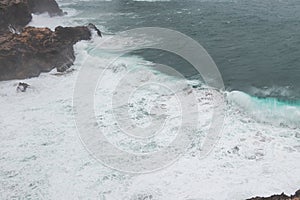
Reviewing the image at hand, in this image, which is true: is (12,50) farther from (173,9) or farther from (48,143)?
(173,9)

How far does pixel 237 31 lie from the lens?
25.1 metres

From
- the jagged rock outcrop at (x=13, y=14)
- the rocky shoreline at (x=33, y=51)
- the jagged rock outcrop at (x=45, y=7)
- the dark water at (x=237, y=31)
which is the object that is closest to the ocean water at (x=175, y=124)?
the dark water at (x=237, y=31)

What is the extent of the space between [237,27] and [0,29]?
16337 millimetres

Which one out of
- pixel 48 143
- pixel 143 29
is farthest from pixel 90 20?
pixel 48 143

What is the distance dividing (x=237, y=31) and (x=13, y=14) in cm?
1593

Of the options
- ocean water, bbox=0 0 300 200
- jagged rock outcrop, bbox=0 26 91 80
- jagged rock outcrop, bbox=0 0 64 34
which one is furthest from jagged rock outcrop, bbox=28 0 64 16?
jagged rock outcrop, bbox=0 26 91 80

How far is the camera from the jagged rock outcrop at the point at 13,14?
24000 mm

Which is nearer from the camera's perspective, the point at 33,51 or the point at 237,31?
the point at 33,51

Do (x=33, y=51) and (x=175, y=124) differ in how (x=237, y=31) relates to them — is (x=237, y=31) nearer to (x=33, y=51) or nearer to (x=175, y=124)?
(x=175, y=124)

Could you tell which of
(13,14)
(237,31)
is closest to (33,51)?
(13,14)

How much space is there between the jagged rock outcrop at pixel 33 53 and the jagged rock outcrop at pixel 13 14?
2.95 meters

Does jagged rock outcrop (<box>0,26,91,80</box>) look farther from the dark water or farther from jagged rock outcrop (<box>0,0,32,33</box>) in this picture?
the dark water

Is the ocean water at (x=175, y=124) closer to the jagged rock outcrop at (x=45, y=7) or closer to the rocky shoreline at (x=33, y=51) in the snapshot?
the rocky shoreline at (x=33, y=51)

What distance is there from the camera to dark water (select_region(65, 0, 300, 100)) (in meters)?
17.7
